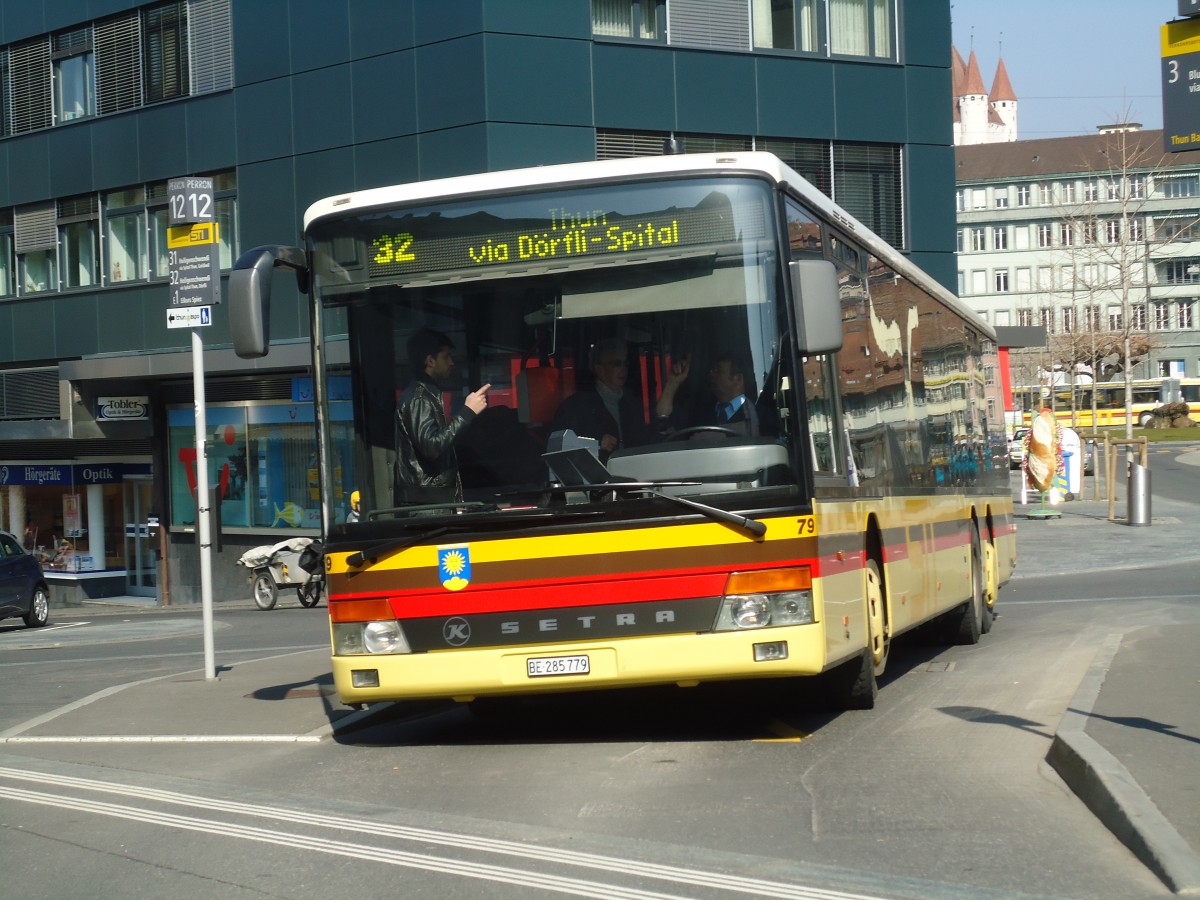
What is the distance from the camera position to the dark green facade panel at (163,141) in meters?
32.2

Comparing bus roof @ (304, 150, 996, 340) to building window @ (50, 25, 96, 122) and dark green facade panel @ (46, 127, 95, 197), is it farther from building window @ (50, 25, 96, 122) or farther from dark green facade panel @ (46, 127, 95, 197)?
building window @ (50, 25, 96, 122)

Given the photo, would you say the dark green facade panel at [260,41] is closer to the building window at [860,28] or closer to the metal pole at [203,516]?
the building window at [860,28]

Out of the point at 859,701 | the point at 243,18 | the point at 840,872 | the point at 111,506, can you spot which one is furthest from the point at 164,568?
the point at 840,872

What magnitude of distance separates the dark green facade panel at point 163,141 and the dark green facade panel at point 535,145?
8481 millimetres

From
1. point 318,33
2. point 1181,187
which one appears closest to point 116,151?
point 318,33

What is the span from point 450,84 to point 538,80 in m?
1.53

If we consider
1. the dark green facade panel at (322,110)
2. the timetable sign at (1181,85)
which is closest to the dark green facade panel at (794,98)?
the dark green facade panel at (322,110)

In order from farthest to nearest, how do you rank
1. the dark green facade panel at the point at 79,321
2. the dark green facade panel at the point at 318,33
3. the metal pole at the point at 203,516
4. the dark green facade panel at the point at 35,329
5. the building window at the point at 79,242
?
1. the dark green facade panel at the point at 35,329
2. the building window at the point at 79,242
3. the dark green facade panel at the point at 79,321
4. the dark green facade panel at the point at 318,33
5. the metal pole at the point at 203,516

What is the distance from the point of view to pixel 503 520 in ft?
27.4

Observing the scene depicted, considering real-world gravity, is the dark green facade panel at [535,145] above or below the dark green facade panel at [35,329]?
above

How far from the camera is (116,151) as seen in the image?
33750 millimetres

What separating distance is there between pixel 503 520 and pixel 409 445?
0.72 meters

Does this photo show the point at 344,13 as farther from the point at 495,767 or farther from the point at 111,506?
the point at 495,767

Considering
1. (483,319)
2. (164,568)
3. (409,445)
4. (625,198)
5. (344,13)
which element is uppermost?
(344,13)
